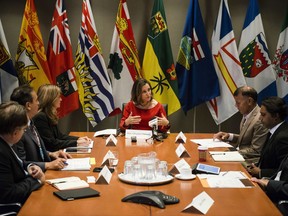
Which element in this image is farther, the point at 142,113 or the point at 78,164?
the point at 142,113

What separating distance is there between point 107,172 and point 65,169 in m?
0.44

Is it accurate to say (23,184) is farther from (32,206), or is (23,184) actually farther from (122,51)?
(122,51)

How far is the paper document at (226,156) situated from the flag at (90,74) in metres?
2.37

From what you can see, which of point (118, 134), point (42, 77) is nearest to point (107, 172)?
point (118, 134)

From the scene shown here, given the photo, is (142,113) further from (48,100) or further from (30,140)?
(30,140)

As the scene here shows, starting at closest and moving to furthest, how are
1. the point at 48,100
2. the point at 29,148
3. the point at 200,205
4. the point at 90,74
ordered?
the point at 200,205 < the point at 29,148 < the point at 48,100 < the point at 90,74

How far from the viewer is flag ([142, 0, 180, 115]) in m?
5.82

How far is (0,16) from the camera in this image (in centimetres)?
602

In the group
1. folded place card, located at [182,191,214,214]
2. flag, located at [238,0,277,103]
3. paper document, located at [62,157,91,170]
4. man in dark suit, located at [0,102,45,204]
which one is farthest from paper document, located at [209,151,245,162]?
flag, located at [238,0,277,103]

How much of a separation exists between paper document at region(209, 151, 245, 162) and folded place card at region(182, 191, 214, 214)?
116 cm

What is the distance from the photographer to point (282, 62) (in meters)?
5.77

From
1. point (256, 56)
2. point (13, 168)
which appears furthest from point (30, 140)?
point (256, 56)

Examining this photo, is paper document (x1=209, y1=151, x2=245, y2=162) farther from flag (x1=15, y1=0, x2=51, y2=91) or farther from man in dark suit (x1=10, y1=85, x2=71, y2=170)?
flag (x1=15, y1=0, x2=51, y2=91)

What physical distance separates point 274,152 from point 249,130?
73 cm
